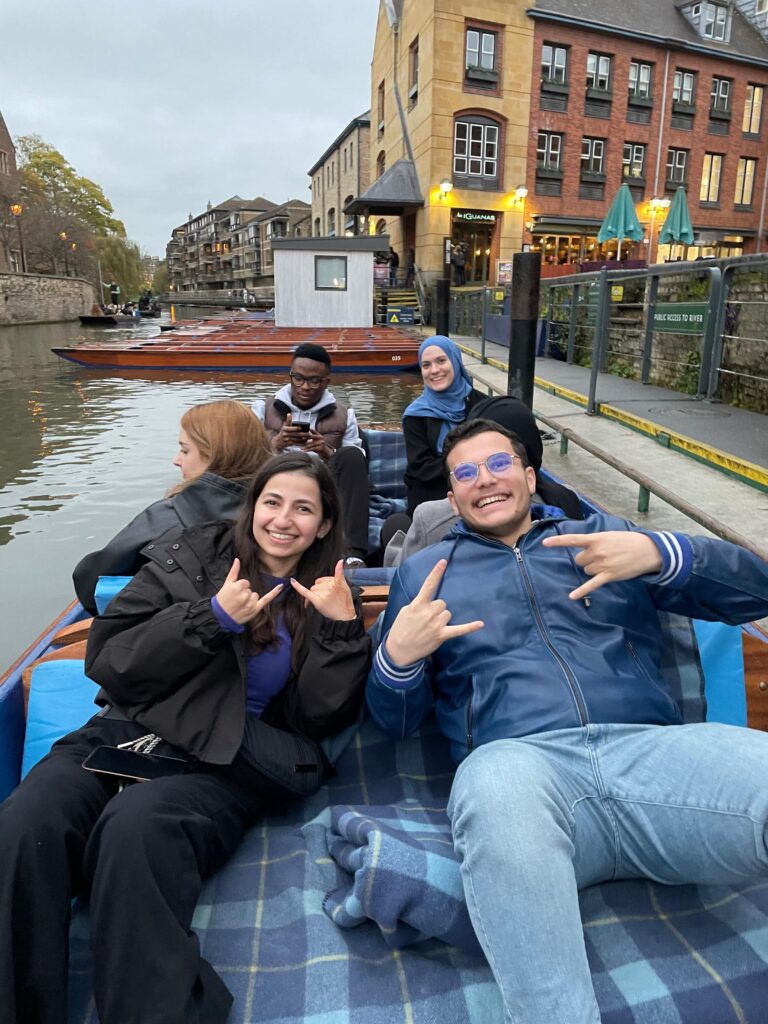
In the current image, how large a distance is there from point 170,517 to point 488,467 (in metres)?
1.17

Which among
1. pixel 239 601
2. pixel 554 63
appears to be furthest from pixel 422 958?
pixel 554 63

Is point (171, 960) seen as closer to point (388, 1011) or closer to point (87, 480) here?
point (388, 1011)

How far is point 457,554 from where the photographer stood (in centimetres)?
203

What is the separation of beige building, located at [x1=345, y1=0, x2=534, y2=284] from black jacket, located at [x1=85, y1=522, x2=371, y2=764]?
2606cm

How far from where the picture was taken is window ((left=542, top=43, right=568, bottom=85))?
88.1 feet

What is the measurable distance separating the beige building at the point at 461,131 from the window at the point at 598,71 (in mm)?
3045

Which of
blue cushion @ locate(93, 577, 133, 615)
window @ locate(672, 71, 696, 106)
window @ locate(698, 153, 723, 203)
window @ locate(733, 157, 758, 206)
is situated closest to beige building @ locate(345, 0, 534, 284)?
window @ locate(672, 71, 696, 106)

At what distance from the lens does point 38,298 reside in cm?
4028

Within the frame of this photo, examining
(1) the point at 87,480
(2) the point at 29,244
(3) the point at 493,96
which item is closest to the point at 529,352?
(1) the point at 87,480

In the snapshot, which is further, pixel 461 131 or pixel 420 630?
pixel 461 131

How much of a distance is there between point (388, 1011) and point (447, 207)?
2792cm

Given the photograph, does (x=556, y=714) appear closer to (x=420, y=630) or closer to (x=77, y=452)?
(x=420, y=630)

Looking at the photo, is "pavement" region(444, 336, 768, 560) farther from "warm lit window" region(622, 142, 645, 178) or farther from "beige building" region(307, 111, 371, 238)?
"beige building" region(307, 111, 371, 238)

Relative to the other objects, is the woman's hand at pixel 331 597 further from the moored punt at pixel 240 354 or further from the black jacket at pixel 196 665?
the moored punt at pixel 240 354
